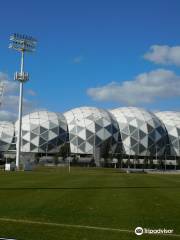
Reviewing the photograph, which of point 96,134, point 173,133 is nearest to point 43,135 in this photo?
point 96,134

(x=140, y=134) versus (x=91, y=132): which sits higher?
(x=91, y=132)

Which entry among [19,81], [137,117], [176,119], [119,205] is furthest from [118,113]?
[119,205]

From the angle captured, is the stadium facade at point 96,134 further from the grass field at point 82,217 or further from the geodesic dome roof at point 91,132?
the grass field at point 82,217

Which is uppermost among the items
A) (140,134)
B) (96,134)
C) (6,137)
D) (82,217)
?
(140,134)

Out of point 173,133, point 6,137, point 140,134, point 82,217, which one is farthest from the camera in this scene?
point 173,133

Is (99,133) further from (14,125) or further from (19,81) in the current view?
(19,81)

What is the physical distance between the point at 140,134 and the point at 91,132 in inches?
578

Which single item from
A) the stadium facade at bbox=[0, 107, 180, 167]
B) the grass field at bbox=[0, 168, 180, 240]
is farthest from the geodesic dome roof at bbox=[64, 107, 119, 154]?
the grass field at bbox=[0, 168, 180, 240]

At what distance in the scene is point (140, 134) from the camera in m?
131

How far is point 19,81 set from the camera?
89812mm

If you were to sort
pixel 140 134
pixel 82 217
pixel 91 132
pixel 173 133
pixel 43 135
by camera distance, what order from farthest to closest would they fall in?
1. pixel 173 133
2. pixel 140 134
3. pixel 91 132
4. pixel 43 135
5. pixel 82 217

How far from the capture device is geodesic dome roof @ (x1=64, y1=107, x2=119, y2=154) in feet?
418

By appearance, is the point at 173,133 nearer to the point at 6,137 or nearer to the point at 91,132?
the point at 91,132

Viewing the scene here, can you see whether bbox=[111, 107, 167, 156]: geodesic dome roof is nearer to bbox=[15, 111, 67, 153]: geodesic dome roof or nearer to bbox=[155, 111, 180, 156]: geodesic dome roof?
bbox=[155, 111, 180, 156]: geodesic dome roof
